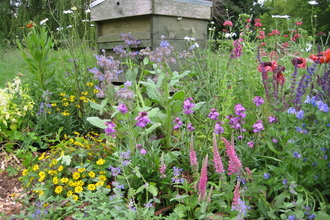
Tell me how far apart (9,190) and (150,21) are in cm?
212

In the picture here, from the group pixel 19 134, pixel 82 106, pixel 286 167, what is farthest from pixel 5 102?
pixel 286 167

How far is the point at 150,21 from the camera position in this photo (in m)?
3.21

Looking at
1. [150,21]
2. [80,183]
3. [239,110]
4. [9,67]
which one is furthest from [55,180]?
[9,67]

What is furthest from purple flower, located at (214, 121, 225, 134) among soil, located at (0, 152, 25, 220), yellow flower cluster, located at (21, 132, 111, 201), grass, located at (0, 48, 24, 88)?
grass, located at (0, 48, 24, 88)

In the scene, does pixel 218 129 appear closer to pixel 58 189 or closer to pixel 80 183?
pixel 80 183

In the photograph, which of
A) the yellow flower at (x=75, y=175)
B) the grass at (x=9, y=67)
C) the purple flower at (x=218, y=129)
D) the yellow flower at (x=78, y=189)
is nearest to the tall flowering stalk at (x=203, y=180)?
the purple flower at (x=218, y=129)

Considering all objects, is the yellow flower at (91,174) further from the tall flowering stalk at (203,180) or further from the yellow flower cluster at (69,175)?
the tall flowering stalk at (203,180)

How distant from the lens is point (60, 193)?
215cm

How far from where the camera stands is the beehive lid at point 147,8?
3.15 m

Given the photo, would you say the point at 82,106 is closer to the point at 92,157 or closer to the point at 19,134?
the point at 19,134

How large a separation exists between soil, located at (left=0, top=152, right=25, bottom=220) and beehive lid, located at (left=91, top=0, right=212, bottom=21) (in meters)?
1.92

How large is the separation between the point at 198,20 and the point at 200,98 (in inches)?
40.8

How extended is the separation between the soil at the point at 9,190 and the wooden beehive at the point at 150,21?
1.71 m

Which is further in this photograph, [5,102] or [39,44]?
[39,44]
